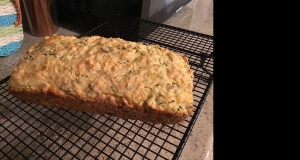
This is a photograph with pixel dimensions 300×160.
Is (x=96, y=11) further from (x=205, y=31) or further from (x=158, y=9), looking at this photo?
(x=205, y=31)

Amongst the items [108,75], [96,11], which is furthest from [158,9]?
[108,75]

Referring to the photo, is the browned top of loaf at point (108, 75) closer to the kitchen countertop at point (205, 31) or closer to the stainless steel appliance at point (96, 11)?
the kitchen countertop at point (205, 31)

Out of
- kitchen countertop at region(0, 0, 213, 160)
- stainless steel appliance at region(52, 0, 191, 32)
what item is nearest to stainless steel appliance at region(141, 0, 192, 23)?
stainless steel appliance at region(52, 0, 191, 32)

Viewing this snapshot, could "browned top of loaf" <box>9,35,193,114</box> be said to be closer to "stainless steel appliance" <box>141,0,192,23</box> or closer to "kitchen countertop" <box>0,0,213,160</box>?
"kitchen countertop" <box>0,0,213,160</box>

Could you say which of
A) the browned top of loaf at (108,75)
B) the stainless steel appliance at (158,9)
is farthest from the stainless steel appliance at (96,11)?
the browned top of loaf at (108,75)

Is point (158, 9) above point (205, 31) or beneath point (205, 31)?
above
